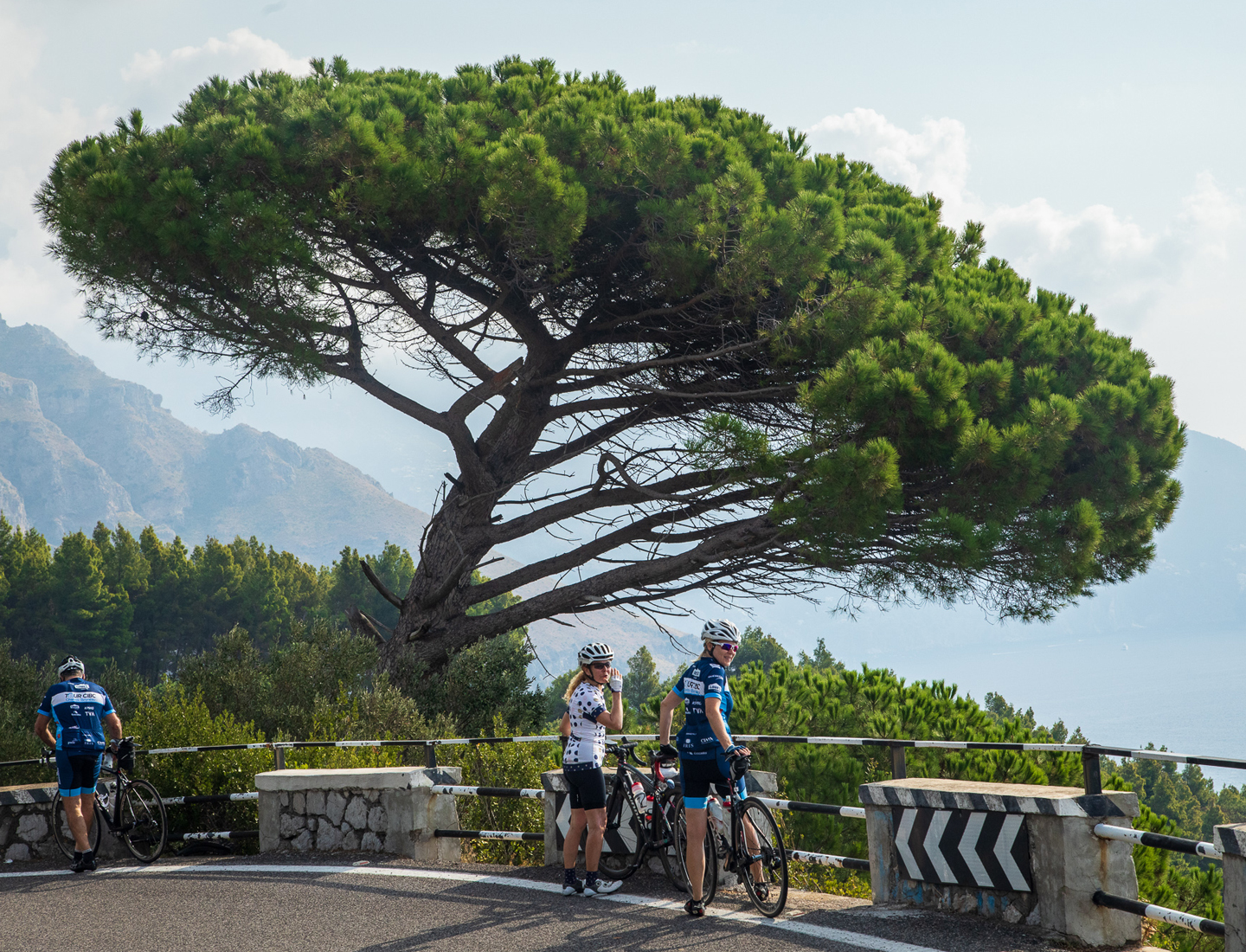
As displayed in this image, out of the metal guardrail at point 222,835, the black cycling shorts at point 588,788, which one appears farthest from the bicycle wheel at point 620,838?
the metal guardrail at point 222,835

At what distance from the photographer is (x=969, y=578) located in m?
12.5

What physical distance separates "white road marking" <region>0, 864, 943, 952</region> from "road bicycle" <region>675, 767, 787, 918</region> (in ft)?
0.45

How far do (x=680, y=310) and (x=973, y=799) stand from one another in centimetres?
866

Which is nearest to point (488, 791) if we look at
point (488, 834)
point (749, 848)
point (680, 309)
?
point (488, 834)

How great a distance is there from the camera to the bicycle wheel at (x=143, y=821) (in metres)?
8.30

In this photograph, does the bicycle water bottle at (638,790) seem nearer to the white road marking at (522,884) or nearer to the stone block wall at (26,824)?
the white road marking at (522,884)

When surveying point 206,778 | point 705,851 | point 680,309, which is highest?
point 680,309

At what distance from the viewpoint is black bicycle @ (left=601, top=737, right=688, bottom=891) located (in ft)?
21.2

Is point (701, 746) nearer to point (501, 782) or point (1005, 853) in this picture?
point (1005, 853)

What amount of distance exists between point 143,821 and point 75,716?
42.8 inches

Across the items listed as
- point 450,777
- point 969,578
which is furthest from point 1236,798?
point 450,777

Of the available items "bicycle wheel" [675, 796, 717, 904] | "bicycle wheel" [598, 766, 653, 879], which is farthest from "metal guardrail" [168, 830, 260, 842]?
"bicycle wheel" [675, 796, 717, 904]

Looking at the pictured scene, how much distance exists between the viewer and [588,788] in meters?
6.32

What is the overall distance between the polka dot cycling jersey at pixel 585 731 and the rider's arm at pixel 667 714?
1.48 ft
